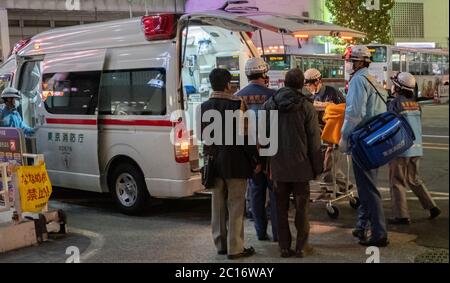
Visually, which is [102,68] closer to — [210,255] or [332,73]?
[210,255]

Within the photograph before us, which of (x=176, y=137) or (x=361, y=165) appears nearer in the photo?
(x=361, y=165)

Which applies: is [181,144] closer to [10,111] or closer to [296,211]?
[296,211]

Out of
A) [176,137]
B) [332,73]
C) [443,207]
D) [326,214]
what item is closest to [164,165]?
[176,137]

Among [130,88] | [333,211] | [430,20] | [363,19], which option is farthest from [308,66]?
[333,211]

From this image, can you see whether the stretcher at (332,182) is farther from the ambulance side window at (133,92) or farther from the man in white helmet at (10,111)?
the man in white helmet at (10,111)

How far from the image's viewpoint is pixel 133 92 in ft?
24.5

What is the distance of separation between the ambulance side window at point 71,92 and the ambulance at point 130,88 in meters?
0.02

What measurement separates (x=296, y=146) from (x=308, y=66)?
60.3ft

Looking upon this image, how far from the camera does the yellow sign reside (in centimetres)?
631

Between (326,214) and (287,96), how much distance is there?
2595 mm

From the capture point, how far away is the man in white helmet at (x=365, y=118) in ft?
18.8

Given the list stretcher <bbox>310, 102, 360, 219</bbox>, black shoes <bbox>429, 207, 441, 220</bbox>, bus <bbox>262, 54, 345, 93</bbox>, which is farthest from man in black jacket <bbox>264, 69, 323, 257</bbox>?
bus <bbox>262, 54, 345, 93</bbox>

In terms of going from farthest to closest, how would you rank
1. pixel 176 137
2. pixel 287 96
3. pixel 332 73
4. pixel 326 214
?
pixel 332 73 → pixel 326 214 → pixel 176 137 → pixel 287 96

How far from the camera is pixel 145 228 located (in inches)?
274
